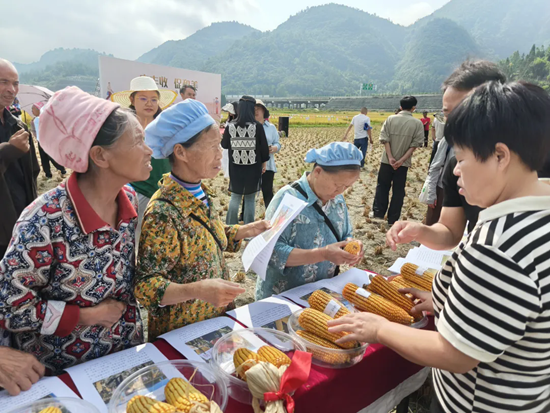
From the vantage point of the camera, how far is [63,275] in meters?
1.40

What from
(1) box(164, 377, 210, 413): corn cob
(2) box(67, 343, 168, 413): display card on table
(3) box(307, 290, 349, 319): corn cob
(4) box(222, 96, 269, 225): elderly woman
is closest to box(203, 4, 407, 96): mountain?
(4) box(222, 96, 269, 225): elderly woman

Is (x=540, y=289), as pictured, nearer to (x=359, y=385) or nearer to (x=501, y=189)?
(x=501, y=189)

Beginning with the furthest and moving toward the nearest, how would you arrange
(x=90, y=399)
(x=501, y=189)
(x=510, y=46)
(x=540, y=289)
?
(x=510, y=46)
(x=90, y=399)
(x=501, y=189)
(x=540, y=289)

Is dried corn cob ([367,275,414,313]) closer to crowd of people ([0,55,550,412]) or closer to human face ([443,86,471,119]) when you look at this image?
crowd of people ([0,55,550,412])

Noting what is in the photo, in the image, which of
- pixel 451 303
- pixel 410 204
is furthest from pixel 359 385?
pixel 410 204

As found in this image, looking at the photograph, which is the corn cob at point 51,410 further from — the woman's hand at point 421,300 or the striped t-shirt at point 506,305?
the woman's hand at point 421,300

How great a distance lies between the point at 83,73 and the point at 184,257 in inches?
5183

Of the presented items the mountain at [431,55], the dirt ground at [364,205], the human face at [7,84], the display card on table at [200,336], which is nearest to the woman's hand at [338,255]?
the display card on table at [200,336]

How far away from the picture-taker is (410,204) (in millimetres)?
8617

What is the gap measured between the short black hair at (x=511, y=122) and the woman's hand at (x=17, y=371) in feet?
5.92

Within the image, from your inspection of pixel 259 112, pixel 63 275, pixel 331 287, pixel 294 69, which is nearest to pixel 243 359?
pixel 63 275

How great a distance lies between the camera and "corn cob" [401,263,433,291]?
207 cm

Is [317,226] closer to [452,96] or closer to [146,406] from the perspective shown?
[452,96]

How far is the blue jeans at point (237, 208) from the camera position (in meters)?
5.72
